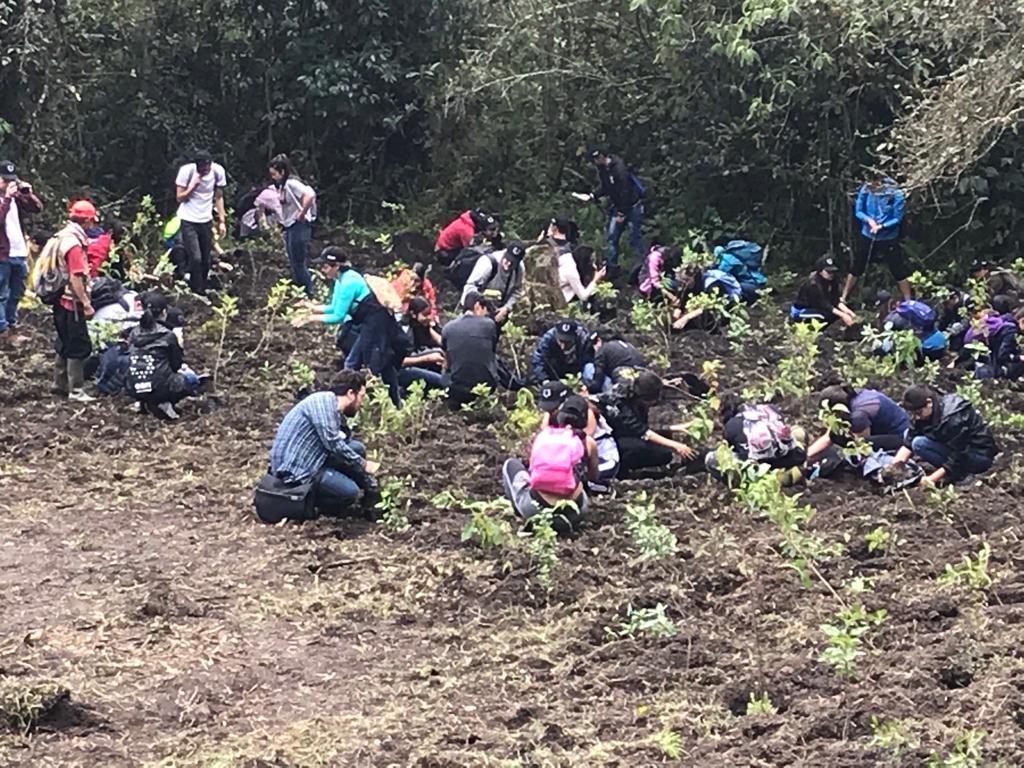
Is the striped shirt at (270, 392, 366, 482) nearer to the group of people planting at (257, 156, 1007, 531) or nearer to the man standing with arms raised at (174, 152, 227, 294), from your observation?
the group of people planting at (257, 156, 1007, 531)

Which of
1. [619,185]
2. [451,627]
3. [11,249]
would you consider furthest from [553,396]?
[619,185]

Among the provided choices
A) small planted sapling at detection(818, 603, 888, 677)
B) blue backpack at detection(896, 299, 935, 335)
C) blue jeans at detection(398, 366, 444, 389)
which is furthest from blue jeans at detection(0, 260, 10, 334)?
small planted sapling at detection(818, 603, 888, 677)

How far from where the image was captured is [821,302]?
14477 mm

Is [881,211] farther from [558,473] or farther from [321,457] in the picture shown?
[321,457]

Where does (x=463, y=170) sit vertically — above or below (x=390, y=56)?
below

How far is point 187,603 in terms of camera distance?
8414 millimetres

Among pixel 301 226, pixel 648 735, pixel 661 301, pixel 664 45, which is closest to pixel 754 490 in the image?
pixel 648 735

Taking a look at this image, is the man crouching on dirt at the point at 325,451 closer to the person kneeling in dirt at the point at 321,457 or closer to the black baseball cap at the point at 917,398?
the person kneeling in dirt at the point at 321,457

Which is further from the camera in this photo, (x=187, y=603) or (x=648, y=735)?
(x=187, y=603)

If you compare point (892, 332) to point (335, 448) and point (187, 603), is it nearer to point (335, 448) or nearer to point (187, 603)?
point (335, 448)

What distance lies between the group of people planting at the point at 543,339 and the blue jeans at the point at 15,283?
2 cm

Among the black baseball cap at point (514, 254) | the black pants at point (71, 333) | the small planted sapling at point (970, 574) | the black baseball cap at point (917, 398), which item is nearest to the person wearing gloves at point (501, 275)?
the black baseball cap at point (514, 254)

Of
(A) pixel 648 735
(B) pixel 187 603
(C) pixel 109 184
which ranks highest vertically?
(A) pixel 648 735

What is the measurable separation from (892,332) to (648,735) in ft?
23.6
